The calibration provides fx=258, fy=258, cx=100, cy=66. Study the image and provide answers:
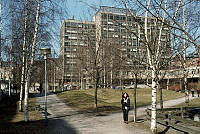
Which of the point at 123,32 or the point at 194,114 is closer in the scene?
the point at 123,32

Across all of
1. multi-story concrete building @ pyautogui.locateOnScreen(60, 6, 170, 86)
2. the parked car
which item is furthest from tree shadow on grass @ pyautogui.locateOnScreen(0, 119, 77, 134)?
the parked car

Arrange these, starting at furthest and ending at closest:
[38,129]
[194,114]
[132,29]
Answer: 1. [194,114]
2. [38,129]
3. [132,29]

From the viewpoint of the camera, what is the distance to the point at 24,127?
1262 cm

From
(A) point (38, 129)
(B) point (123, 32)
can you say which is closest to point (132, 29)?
(B) point (123, 32)

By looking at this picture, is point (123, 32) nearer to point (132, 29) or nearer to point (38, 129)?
point (132, 29)

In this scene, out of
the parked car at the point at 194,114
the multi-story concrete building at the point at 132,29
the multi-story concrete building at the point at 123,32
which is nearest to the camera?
the multi-story concrete building at the point at 132,29

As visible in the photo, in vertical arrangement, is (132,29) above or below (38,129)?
above

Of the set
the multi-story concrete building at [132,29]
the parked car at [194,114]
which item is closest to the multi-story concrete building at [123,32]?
the multi-story concrete building at [132,29]

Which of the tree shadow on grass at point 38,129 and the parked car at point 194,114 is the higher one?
the parked car at point 194,114

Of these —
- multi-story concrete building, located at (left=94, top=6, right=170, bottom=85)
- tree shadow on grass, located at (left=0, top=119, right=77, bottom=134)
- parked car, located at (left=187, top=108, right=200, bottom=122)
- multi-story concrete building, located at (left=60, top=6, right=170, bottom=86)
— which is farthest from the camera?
parked car, located at (left=187, top=108, right=200, bottom=122)

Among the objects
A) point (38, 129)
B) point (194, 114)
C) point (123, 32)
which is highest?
point (123, 32)

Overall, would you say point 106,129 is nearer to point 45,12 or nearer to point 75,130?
point 75,130

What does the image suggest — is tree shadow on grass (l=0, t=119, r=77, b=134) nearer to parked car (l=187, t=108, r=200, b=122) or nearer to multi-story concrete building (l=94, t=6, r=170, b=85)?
multi-story concrete building (l=94, t=6, r=170, b=85)

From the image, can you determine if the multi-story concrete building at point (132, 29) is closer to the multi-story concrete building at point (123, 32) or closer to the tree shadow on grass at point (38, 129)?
the multi-story concrete building at point (123, 32)
